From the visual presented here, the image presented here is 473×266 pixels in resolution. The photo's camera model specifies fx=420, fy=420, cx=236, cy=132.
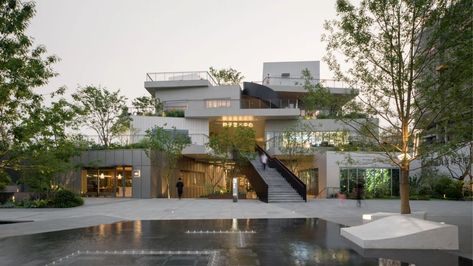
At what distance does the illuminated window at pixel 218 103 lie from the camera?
4392 cm

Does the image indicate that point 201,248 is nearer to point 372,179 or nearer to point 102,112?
point 372,179

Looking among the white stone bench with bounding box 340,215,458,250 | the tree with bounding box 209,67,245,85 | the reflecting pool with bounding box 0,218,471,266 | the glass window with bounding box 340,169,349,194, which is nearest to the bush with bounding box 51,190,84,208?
the reflecting pool with bounding box 0,218,471,266

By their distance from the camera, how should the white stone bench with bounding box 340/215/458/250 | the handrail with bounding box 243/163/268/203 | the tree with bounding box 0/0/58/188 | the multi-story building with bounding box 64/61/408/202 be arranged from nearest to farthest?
the white stone bench with bounding box 340/215/458/250 → the tree with bounding box 0/0/58/188 → the handrail with bounding box 243/163/268/203 → the multi-story building with bounding box 64/61/408/202

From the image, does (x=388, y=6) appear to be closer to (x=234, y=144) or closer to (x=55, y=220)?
(x=55, y=220)

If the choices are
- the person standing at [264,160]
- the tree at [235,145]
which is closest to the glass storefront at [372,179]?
the person standing at [264,160]

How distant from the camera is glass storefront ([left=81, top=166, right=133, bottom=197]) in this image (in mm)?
35125

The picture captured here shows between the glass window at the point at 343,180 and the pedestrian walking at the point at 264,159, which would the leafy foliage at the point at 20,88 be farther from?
the glass window at the point at 343,180

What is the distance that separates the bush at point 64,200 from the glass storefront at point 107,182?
9619mm

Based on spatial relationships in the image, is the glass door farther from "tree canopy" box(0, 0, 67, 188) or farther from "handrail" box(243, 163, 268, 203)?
"tree canopy" box(0, 0, 67, 188)

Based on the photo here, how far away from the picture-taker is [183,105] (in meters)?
44.9

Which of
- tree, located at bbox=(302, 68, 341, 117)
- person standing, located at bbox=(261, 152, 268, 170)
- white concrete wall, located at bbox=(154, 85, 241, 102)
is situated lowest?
person standing, located at bbox=(261, 152, 268, 170)

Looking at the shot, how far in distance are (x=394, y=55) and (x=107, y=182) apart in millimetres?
27657

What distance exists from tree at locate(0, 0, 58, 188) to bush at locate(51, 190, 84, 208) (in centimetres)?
1031

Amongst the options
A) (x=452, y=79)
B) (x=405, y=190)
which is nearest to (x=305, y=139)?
(x=405, y=190)
